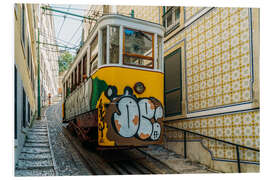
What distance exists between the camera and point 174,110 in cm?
803

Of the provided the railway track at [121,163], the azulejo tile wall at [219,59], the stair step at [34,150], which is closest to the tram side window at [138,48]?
the azulejo tile wall at [219,59]

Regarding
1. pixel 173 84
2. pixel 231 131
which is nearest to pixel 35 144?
pixel 173 84

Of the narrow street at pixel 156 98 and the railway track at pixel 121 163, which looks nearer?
the narrow street at pixel 156 98

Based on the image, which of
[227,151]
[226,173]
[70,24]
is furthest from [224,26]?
[70,24]

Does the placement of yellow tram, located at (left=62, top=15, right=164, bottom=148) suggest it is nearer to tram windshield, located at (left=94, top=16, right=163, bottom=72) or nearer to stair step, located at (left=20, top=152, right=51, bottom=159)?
tram windshield, located at (left=94, top=16, right=163, bottom=72)

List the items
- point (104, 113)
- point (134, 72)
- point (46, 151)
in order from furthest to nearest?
point (46, 151)
point (134, 72)
point (104, 113)

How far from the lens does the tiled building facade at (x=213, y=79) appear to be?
5.38m

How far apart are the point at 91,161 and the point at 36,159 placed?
126 centimetres

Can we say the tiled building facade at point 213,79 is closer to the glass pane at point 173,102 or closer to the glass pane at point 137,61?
the glass pane at point 173,102

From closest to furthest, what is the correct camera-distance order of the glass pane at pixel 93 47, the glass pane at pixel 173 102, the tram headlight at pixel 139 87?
1. the tram headlight at pixel 139 87
2. the glass pane at pixel 93 47
3. the glass pane at pixel 173 102

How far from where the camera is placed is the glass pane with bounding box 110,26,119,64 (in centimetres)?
581

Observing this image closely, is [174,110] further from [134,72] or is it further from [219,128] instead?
[134,72]

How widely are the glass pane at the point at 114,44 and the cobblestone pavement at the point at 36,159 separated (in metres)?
2.65
